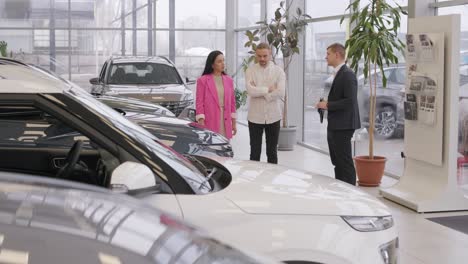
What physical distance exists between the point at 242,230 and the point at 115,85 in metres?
9.13

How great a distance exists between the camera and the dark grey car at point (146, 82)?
11141 millimetres

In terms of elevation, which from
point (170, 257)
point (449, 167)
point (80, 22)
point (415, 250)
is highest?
point (80, 22)

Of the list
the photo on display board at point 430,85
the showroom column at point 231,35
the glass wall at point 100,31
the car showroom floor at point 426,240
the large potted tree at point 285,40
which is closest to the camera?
the car showroom floor at point 426,240

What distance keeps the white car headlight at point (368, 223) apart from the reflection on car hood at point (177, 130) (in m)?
2.91

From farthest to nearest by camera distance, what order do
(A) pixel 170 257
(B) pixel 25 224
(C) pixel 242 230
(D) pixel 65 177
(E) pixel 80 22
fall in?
(E) pixel 80 22 < (D) pixel 65 177 < (C) pixel 242 230 < (A) pixel 170 257 < (B) pixel 25 224

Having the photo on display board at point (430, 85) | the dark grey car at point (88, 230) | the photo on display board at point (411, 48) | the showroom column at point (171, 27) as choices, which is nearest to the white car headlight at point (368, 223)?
the dark grey car at point (88, 230)

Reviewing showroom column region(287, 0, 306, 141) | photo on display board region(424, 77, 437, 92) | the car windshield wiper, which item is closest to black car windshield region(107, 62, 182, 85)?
showroom column region(287, 0, 306, 141)

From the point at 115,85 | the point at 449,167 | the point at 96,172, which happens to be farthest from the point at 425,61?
the point at 115,85

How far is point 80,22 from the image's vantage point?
19203 millimetres

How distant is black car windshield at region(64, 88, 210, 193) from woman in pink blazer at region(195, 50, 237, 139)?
417cm

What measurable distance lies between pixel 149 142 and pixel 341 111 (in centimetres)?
427

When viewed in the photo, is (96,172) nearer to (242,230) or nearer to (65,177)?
(65,177)

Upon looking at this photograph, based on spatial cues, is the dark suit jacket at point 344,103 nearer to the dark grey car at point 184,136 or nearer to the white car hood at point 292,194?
the dark grey car at point 184,136

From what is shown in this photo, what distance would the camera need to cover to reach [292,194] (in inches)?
132
